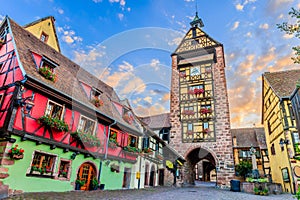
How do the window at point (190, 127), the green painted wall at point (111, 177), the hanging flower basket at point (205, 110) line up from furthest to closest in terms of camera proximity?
1. the window at point (190, 127)
2. the hanging flower basket at point (205, 110)
3. the green painted wall at point (111, 177)

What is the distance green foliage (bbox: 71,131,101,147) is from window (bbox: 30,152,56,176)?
122cm

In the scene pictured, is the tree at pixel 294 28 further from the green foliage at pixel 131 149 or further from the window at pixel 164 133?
the window at pixel 164 133

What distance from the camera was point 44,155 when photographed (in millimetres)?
7742

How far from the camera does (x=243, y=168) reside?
26578 millimetres

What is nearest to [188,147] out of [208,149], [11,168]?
[208,149]

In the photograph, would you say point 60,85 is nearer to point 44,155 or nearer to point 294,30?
point 44,155

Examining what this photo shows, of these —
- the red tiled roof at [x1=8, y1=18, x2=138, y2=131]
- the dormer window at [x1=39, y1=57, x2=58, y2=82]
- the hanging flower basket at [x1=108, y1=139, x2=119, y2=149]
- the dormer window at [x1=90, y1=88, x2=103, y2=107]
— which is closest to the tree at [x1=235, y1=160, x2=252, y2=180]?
the red tiled roof at [x1=8, y1=18, x2=138, y2=131]

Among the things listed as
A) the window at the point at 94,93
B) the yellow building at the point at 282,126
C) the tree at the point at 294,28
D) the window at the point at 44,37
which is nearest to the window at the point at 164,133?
the yellow building at the point at 282,126

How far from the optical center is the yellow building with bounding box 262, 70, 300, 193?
13273 millimetres

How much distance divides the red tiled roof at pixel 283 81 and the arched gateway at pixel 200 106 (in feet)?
12.5

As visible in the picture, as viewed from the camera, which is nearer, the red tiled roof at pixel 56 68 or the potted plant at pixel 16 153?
the potted plant at pixel 16 153

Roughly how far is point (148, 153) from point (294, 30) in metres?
11.9

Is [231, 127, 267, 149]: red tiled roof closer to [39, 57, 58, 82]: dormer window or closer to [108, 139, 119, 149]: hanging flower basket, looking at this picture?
[108, 139, 119, 149]: hanging flower basket

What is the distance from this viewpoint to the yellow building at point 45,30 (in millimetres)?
12720
